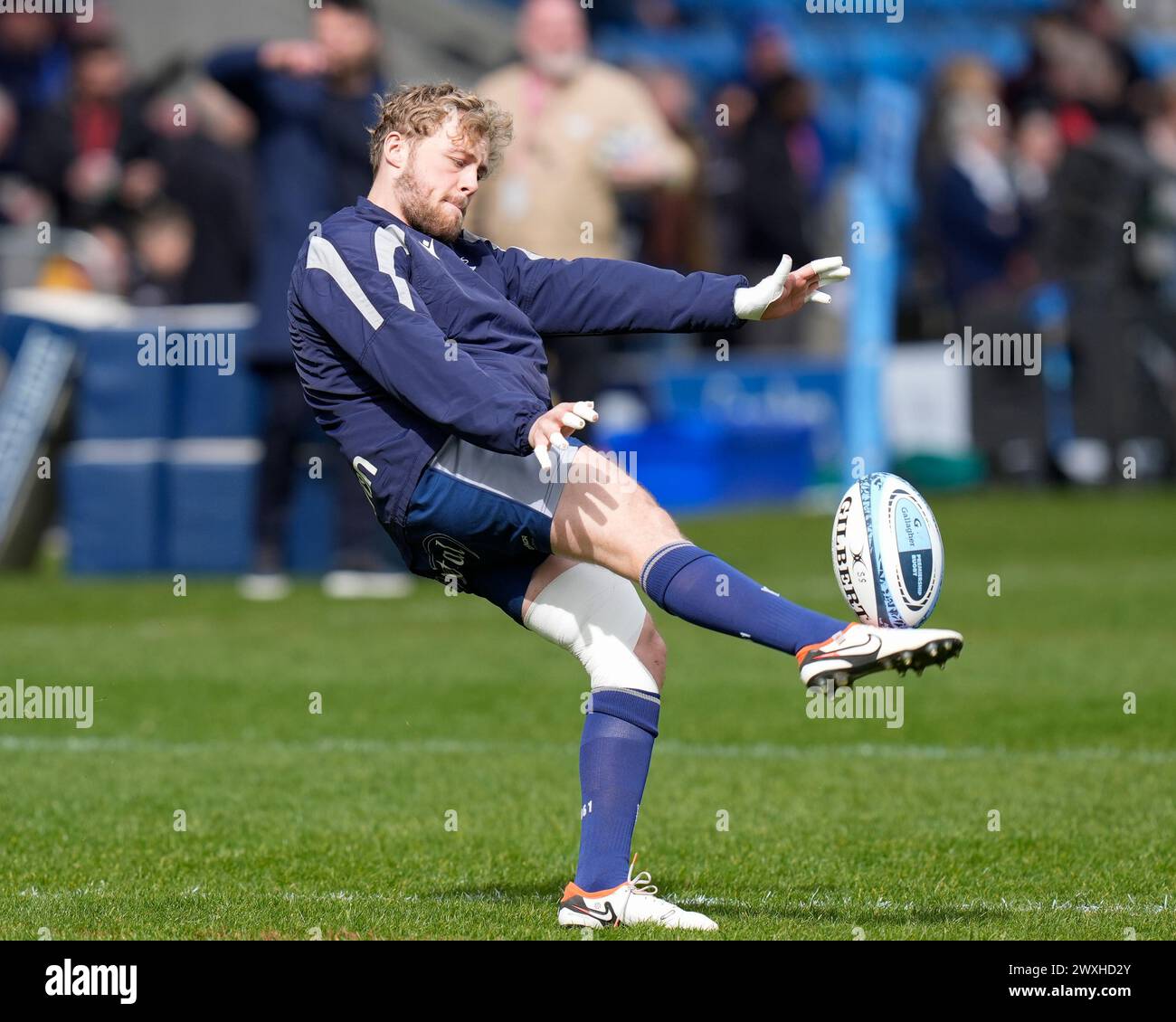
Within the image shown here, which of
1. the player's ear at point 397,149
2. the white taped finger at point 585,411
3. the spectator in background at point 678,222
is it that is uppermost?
the spectator in background at point 678,222

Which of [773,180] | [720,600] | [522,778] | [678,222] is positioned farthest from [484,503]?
[773,180]

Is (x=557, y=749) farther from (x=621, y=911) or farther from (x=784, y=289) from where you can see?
(x=784, y=289)

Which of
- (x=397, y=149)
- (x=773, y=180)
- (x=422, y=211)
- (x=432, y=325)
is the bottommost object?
(x=432, y=325)

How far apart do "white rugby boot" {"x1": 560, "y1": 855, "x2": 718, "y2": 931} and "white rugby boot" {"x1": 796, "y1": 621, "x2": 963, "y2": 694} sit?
0.78 metres

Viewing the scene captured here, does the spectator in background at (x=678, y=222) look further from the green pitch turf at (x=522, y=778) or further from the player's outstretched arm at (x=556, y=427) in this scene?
the player's outstretched arm at (x=556, y=427)

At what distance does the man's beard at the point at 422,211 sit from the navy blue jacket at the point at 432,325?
3cm

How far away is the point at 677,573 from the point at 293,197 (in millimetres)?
7760

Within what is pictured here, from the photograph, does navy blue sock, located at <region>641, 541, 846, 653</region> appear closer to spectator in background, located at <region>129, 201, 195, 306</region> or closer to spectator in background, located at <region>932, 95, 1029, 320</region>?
spectator in background, located at <region>129, 201, 195, 306</region>

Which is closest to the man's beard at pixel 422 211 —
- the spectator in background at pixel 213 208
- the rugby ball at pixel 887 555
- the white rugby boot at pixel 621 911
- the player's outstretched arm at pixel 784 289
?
the player's outstretched arm at pixel 784 289

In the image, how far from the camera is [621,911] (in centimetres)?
525

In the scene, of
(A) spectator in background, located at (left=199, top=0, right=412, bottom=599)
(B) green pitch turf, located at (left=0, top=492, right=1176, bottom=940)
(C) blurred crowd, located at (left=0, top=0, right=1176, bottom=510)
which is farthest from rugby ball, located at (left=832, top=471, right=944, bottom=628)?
(A) spectator in background, located at (left=199, top=0, right=412, bottom=599)

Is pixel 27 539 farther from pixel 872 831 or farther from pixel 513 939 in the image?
pixel 513 939

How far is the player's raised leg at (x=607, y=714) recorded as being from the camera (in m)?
5.29

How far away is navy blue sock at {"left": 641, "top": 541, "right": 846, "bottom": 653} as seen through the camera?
16.2 feet
